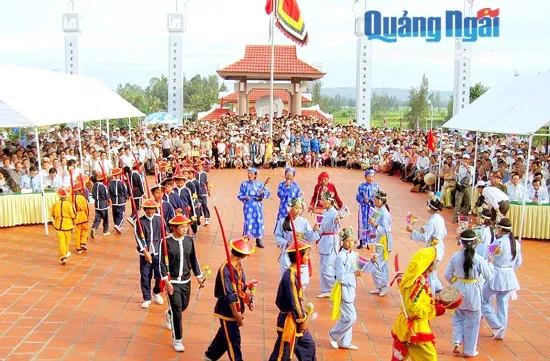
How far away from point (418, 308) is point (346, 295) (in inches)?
53.5

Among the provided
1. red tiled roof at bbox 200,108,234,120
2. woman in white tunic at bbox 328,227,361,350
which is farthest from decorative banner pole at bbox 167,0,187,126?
woman in white tunic at bbox 328,227,361,350

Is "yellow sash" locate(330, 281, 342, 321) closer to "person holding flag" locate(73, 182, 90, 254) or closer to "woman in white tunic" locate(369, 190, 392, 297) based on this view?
"woman in white tunic" locate(369, 190, 392, 297)

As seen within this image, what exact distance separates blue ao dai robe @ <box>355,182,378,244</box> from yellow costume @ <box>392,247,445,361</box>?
554 cm

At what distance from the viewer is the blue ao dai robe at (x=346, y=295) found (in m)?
6.57

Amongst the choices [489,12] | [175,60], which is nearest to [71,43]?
[175,60]

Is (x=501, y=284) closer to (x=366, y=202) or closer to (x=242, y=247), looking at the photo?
(x=242, y=247)

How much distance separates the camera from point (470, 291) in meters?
6.37

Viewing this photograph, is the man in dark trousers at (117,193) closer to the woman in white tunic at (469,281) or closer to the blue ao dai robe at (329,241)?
the blue ao dai robe at (329,241)

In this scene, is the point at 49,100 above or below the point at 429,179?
above

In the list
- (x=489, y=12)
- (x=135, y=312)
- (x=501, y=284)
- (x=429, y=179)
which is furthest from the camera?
(x=489, y=12)

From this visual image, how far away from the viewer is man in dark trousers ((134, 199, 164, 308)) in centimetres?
782

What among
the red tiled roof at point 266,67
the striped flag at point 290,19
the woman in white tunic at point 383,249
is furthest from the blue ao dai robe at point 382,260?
the red tiled roof at point 266,67

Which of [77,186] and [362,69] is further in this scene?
[362,69]

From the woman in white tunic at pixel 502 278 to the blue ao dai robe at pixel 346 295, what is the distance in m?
Answer: 1.64
